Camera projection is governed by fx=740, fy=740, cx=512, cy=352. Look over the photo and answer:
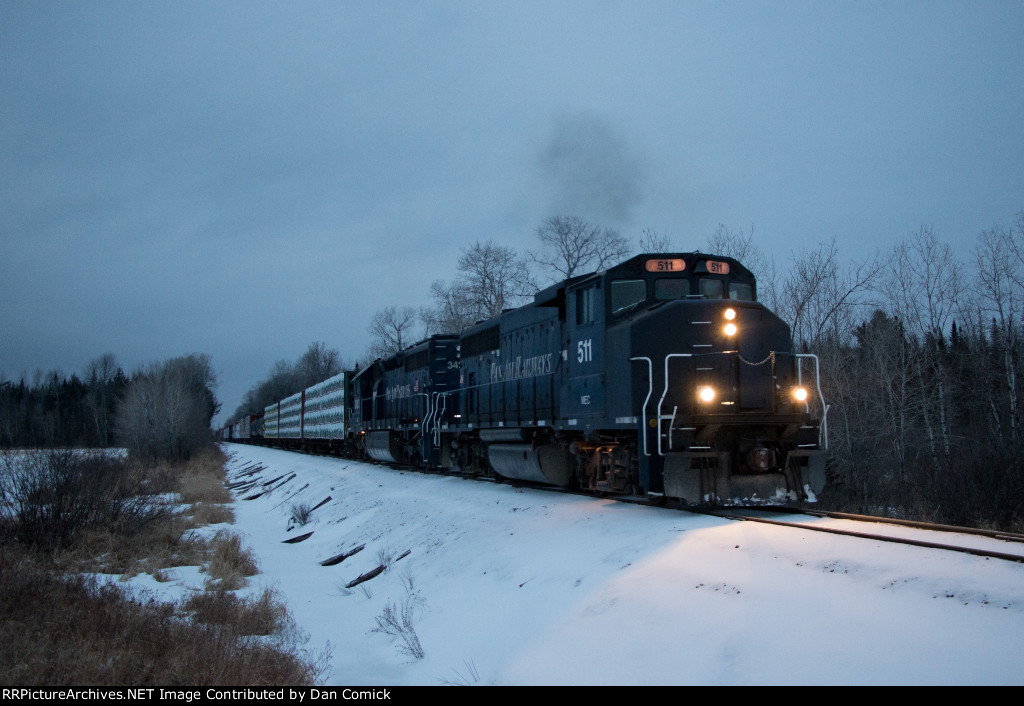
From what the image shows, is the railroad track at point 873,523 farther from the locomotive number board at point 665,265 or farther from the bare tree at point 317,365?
the bare tree at point 317,365

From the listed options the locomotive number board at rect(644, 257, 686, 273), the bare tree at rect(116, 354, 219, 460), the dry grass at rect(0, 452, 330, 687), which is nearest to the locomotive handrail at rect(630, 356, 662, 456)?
the locomotive number board at rect(644, 257, 686, 273)

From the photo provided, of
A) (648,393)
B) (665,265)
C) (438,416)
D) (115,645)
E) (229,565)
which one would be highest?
(665,265)

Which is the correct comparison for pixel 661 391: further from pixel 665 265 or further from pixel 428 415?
pixel 428 415

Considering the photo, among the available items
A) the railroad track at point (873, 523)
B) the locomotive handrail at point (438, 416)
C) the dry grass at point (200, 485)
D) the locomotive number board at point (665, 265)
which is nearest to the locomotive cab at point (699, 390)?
the locomotive number board at point (665, 265)

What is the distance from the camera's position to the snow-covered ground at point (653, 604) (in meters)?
4.84

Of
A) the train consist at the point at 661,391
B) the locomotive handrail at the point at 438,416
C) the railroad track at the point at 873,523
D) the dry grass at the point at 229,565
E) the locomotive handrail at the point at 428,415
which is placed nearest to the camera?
the railroad track at the point at 873,523

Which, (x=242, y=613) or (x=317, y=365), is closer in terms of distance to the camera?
(x=242, y=613)

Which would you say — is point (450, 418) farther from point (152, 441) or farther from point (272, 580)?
point (152, 441)

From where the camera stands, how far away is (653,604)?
647 cm

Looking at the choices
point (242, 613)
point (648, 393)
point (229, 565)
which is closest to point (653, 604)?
point (648, 393)

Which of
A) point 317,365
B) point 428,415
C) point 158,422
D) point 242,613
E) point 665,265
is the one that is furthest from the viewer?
point 317,365

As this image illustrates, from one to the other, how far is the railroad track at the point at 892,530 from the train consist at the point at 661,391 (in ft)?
0.99

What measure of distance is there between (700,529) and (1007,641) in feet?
14.2

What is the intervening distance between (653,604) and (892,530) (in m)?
3.50
